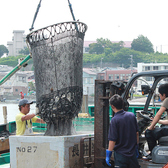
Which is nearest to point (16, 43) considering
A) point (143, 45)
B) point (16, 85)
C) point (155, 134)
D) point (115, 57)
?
point (115, 57)

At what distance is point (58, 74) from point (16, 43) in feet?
491

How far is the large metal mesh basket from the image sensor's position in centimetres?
592

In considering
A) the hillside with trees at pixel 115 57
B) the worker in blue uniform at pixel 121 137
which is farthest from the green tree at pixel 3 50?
the worker in blue uniform at pixel 121 137

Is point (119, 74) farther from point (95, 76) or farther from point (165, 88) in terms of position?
point (165, 88)

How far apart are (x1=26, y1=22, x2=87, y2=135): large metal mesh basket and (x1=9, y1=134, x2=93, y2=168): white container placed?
1.80 ft

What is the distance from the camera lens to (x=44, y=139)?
5539mm

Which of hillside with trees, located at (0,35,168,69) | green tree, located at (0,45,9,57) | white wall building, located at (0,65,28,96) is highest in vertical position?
green tree, located at (0,45,9,57)

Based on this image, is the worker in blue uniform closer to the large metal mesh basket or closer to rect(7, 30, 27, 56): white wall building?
the large metal mesh basket

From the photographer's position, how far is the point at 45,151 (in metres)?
5.51

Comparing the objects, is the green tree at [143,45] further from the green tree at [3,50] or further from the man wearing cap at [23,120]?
the man wearing cap at [23,120]

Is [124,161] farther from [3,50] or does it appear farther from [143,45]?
[3,50]

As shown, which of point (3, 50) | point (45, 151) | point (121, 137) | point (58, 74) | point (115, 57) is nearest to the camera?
point (121, 137)

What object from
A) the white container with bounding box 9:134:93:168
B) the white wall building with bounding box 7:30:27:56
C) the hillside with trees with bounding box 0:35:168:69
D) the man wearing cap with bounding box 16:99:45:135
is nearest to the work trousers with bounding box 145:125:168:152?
the white container with bounding box 9:134:93:168

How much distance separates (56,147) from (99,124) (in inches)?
33.2
